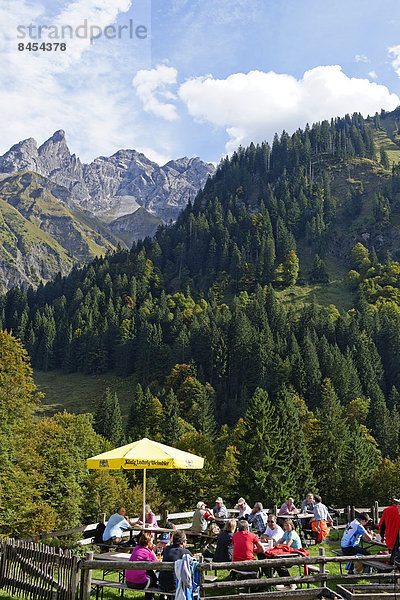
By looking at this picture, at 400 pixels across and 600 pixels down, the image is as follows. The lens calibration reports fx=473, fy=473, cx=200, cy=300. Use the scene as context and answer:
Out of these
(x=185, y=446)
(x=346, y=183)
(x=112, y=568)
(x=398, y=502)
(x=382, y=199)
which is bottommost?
(x=185, y=446)

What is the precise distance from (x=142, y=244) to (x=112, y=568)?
172 metres

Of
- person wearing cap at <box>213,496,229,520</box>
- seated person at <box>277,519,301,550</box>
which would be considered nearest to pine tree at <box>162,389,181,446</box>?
person wearing cap at <box>213,496,229,520</box>

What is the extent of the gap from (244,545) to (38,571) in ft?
18.2

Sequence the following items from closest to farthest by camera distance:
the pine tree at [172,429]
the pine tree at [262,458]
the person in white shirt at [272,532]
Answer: the person in white shirt at [272,532], the pine tree at [262,458], the pine tree at [172,429]

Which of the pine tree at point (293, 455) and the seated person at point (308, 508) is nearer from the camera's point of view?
the seated person at point (308, 508)

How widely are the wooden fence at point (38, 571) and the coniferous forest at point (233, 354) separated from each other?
15.8m

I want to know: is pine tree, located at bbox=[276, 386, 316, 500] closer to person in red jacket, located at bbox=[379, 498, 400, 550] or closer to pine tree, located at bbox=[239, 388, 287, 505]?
pine tree, located at bbox=[239, 388, 287, 505]

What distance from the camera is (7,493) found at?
28.8 m

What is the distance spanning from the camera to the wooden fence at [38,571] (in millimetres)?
11273

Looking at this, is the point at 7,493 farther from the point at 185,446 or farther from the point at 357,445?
the point at 357,445

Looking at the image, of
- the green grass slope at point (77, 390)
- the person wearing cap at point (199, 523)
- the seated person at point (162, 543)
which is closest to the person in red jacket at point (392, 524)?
the seated person at point (162, 543)

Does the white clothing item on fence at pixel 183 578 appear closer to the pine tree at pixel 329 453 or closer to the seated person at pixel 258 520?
the seated person at pixel 258 520

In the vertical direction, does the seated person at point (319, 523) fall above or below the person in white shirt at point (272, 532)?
below

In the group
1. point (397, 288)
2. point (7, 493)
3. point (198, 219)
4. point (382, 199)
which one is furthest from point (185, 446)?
point (382, 199)
